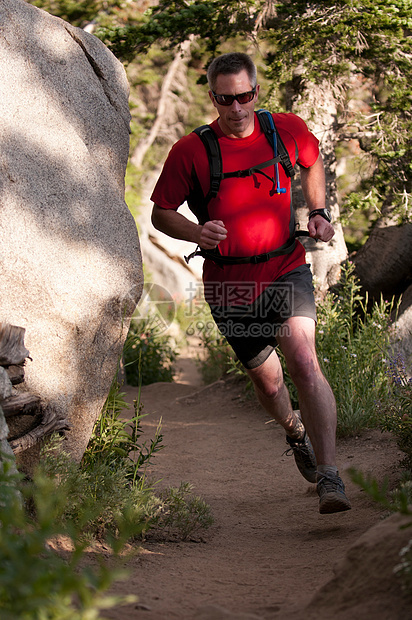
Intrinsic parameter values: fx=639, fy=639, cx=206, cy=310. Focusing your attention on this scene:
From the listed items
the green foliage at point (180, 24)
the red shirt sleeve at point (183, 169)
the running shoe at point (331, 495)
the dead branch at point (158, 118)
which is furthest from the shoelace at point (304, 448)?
the dead branch at point (158, 118)

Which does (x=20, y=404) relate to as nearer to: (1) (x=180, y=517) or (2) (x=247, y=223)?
(1) (x=180, y=517)

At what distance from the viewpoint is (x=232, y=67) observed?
11.8ft

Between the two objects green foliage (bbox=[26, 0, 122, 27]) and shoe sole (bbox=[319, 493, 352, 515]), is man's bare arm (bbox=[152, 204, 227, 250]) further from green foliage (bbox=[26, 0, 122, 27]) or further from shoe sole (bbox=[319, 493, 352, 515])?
green foliage (bbox=[26, 0, 122, 27])

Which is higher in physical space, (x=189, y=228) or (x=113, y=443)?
(x=189, y=228)

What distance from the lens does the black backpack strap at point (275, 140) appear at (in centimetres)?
357

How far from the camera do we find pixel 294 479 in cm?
451

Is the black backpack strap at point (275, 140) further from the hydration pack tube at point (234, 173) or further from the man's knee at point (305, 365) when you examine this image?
the man's knee at point (305, 365)

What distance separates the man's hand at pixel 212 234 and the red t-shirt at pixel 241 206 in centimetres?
28

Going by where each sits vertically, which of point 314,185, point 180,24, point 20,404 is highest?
point 180,24

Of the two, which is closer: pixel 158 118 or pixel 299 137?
pixel 299 137

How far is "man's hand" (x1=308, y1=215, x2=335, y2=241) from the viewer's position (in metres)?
3.42

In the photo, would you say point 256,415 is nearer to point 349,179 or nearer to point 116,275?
point 116,275

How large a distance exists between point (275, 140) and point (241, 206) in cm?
45

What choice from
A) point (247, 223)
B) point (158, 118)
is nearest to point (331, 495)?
point (247, 223)
